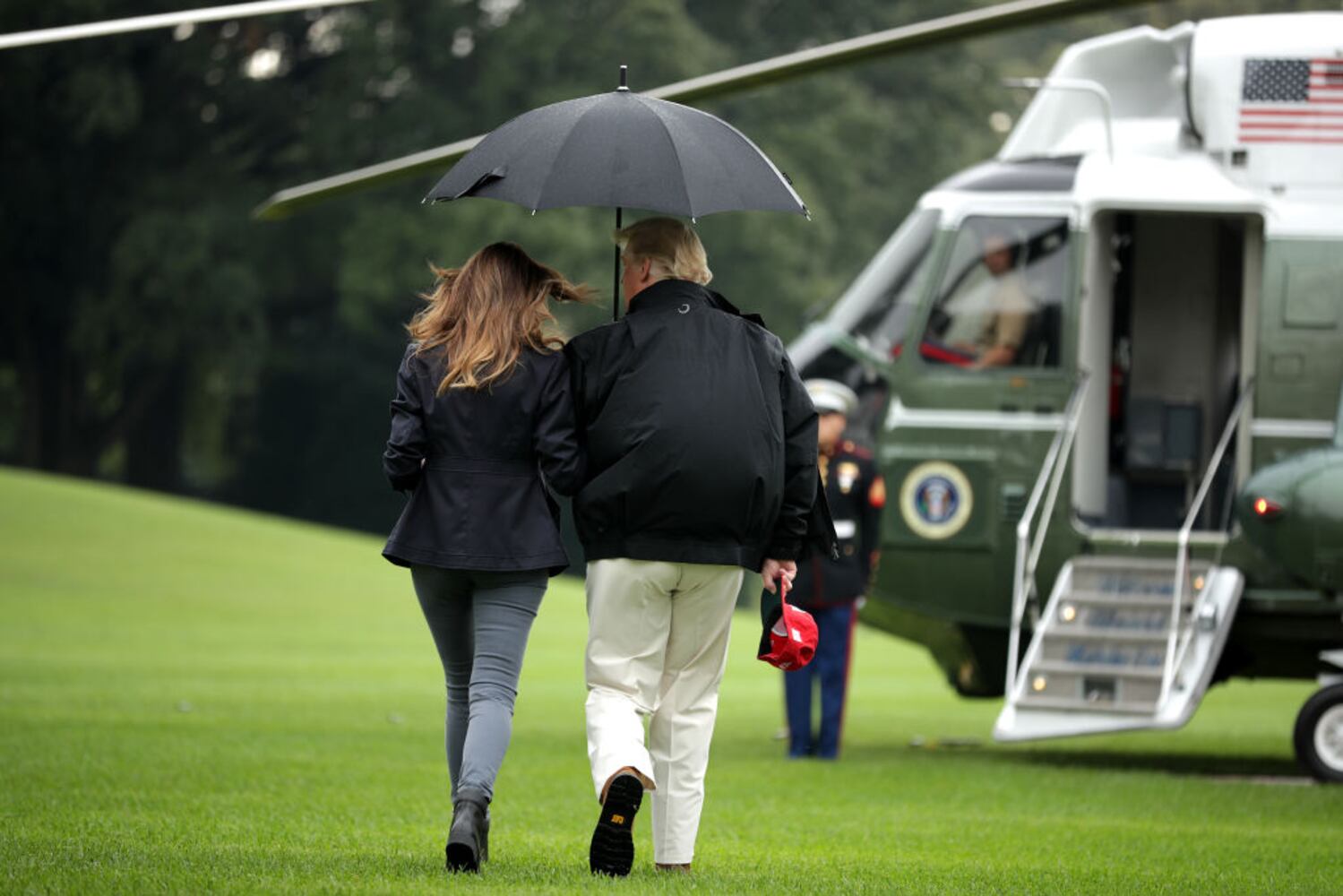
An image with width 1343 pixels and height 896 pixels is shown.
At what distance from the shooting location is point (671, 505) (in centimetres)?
613

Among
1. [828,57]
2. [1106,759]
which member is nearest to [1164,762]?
[1106,759]

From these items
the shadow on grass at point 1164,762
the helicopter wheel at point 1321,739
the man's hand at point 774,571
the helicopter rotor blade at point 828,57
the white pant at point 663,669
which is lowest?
the shadow on grass at point 1164,762

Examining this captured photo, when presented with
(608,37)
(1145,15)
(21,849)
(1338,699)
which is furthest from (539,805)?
(1145,15)

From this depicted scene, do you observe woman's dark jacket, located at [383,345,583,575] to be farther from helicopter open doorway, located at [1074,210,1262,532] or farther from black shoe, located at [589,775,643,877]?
helicopter open doorway, located at [1074,210,1262,532]

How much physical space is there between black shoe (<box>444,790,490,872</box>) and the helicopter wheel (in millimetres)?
5940

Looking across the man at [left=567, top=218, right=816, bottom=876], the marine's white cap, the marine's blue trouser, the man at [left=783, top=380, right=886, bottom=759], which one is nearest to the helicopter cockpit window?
the marine's white cap

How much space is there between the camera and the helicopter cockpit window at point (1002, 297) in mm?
11766

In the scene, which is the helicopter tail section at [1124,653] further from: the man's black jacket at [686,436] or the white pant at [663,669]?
the man's black jacket at [686,436]

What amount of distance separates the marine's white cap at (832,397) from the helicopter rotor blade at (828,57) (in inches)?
138

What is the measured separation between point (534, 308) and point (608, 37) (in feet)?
104

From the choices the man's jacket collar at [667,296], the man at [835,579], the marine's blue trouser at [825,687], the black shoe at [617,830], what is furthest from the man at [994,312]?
the black shoe at [617,830]

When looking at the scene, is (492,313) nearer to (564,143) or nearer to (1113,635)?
(564,143)

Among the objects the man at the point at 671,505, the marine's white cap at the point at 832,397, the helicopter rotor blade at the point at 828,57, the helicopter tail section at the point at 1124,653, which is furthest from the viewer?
the marine's white cap at the point at 832,397

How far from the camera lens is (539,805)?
342 inches
